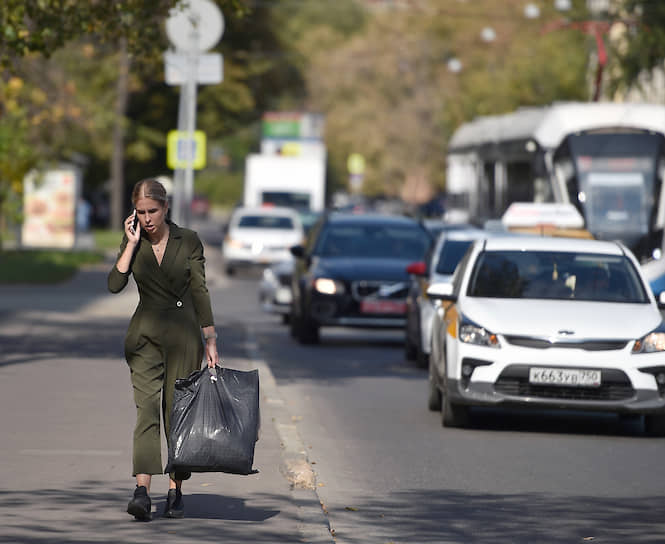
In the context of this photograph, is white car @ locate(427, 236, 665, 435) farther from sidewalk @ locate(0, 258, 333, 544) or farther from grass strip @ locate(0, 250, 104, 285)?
grass strip @ locate(0, 250, 104, 285)

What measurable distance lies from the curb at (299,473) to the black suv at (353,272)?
18.2 ft

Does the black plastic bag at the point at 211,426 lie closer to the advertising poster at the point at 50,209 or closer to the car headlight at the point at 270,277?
the car headlight at the point at 270,277

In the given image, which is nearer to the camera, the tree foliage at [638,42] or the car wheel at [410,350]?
the car wheel at [410,350]

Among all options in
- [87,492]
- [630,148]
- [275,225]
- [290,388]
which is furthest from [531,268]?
[275,225]

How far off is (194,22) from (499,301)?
4.63 meters

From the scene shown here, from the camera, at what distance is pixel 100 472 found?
1018cm

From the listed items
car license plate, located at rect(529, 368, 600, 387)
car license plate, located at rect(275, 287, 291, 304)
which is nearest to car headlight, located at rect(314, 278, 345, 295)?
car license plate, located at rect(275, 287, 291, 304)

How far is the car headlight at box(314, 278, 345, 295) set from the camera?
21469 mm

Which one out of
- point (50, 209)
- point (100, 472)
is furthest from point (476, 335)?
point (50, 209)

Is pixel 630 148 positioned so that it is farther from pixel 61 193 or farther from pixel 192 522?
pixel 192 522

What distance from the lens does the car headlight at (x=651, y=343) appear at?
1288 centimetres

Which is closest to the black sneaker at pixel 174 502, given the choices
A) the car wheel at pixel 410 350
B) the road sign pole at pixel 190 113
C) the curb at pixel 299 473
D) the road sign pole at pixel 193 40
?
the curb at pixel 299 473

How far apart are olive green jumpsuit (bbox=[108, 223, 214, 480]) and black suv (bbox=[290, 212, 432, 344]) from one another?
41.7ft

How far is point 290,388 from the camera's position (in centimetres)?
1647
